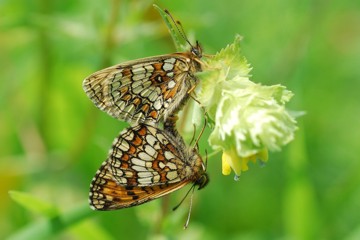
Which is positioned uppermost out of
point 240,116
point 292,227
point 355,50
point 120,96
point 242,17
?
point 242,17

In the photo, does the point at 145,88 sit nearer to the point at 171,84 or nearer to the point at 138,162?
the point at 171,84

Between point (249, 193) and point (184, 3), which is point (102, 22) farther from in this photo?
point (249, 193)

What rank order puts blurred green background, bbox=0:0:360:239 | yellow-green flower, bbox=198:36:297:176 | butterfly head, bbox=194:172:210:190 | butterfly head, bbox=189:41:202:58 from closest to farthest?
yellow-green flower, bbox=198:36:297:176 → butterfly head, bbox=189:41:202:58 → butterfly head, bbox=194:172:210:190 → blurred green background, bbox=0:0:360:239

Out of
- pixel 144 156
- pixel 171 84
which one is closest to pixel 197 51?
pixel 171 84

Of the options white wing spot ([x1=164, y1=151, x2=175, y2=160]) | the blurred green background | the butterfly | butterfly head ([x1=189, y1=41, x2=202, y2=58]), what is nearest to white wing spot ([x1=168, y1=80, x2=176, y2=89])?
the butterfly

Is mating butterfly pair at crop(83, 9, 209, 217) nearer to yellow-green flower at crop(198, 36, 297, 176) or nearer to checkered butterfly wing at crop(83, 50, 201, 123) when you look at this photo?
checkered butterfly wing at crop(83, 50, 201, 123)

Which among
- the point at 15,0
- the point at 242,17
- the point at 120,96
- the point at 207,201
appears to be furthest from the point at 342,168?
the point at 15,0
